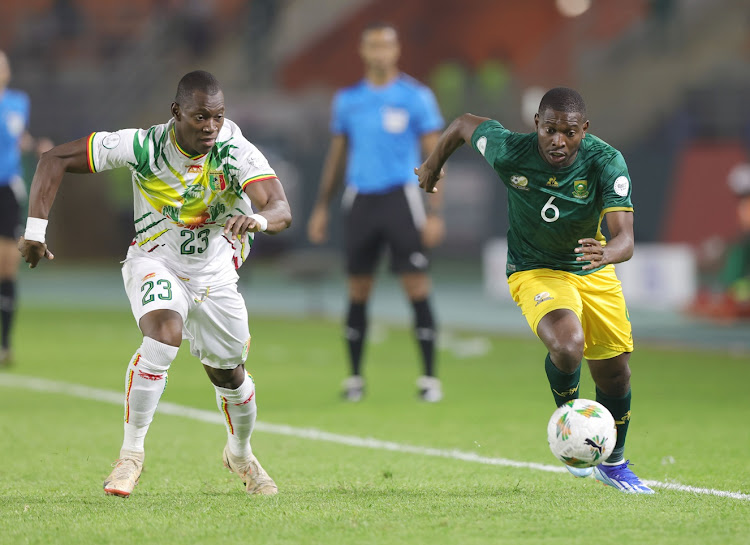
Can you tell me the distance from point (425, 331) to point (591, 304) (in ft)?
11.7

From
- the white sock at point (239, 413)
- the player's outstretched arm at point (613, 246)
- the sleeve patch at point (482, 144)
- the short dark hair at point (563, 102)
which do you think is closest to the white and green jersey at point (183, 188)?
the white sock at point (239, 413)

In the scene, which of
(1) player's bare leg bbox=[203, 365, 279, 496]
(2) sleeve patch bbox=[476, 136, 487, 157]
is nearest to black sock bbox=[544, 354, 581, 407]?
(2) sleeve patch bbox=[476, 136, 487, 157]

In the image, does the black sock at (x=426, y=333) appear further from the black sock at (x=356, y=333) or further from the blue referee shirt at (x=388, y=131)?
the blue referee shirt at (x=388, y=131)

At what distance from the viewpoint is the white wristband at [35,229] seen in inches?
211

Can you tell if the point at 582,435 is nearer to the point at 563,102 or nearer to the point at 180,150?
the point at 563,102

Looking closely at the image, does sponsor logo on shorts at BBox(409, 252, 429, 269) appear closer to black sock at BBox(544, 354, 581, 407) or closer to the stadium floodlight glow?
black sock at BBox(544, 354, 581, 407)

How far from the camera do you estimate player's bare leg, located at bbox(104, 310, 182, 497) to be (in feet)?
17.6

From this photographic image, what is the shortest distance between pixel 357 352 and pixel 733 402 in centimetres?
273

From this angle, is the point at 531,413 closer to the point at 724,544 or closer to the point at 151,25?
the point at 724,544

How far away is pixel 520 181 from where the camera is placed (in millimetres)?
5703

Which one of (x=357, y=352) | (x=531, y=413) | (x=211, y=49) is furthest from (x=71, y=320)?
(x=211, y=49)

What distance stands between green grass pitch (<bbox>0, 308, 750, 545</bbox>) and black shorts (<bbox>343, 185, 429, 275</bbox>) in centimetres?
102

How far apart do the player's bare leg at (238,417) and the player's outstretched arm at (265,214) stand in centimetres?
76

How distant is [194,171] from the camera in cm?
557
